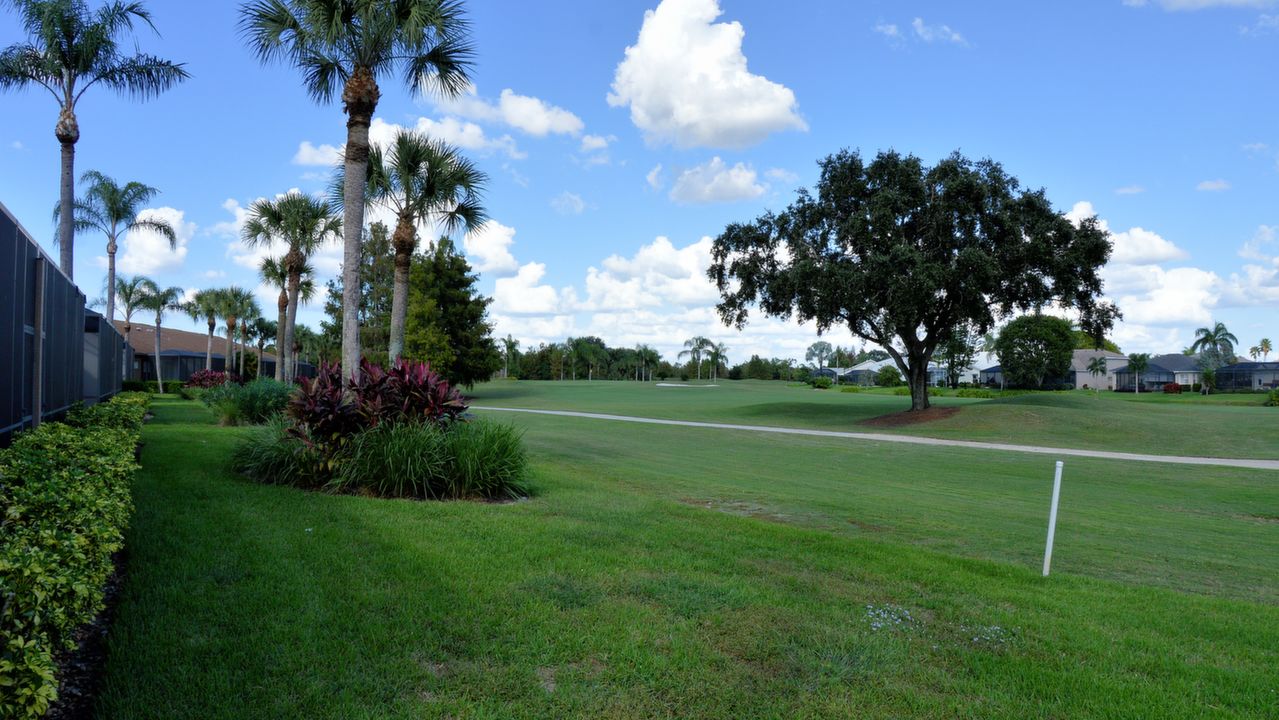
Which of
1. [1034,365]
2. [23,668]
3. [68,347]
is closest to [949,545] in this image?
[23,668]

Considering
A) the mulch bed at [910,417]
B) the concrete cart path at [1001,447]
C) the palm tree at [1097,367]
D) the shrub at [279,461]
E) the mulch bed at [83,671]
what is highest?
the palm tree at [1097,367]

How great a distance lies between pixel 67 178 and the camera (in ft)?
64.0

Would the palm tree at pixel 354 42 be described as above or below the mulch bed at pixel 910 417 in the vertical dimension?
above

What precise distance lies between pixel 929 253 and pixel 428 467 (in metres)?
23.4

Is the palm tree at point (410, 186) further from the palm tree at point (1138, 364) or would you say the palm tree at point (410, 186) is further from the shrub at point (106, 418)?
the palm tree at point (1138, 364)

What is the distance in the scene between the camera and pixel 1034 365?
6444 centimetres

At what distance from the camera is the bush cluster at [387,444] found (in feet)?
28.2

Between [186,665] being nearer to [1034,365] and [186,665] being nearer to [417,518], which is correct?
[417,518]

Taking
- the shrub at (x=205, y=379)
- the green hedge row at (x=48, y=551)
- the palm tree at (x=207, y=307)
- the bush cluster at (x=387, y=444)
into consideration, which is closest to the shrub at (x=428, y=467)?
the bush cluster at (x=387, y=444)

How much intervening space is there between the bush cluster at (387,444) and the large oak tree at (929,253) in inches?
798

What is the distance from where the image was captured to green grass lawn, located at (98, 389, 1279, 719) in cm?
349

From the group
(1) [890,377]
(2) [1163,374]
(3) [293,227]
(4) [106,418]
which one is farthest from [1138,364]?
(4) [106,418]

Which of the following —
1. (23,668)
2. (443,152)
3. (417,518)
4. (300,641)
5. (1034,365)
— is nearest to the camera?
(23,668)

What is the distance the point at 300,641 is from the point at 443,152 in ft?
50.0
